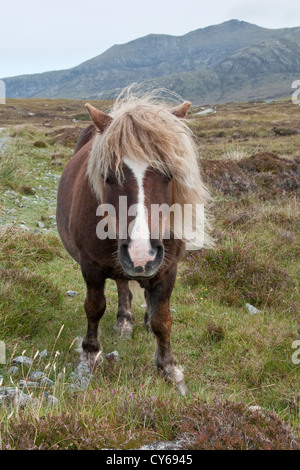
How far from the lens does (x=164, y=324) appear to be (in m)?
3.58

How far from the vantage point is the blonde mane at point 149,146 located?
8.96 ft

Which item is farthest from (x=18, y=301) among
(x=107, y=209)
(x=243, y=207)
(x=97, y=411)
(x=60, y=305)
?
(x=243, y=207)

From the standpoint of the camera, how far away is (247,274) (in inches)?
214

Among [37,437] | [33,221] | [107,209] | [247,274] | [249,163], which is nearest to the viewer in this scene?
[37,437]

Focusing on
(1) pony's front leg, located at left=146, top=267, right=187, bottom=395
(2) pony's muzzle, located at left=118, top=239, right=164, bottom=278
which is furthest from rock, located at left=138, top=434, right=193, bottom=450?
(1) pony's front leg, located at left=146, top=267, right=187, bottom=395

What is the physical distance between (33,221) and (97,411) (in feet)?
20.8

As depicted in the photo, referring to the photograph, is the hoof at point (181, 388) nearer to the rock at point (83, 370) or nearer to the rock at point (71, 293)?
the rock at point (83, 370)

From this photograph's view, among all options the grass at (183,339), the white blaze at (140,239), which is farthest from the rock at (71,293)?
the white blaze at (140,239)

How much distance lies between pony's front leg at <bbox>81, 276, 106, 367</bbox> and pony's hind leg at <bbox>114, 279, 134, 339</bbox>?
1.94ft

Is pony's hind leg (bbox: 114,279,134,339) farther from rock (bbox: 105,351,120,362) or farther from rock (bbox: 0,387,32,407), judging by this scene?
rock (bbox: 0,387,32,407)

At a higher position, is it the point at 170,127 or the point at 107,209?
the point at 170,127

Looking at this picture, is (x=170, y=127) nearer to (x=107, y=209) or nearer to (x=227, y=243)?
(x=107, y=209)

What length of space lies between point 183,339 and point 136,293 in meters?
0.80

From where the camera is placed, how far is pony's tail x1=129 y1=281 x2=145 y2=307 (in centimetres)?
438
